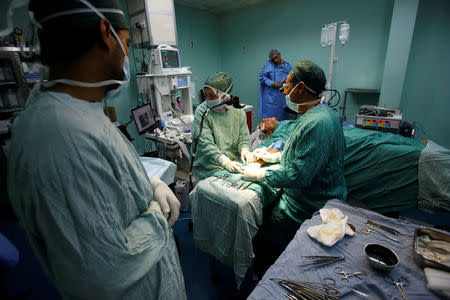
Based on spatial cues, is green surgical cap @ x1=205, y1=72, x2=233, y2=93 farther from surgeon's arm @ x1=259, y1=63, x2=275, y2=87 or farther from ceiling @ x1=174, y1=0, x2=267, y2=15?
ceiling @ x1=174, y1=0, x2=267, y2=15

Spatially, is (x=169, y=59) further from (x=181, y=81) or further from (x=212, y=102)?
(x=212, y=102)

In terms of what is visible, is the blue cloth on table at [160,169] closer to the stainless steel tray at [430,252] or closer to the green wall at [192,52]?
the stainless steel tray at [430,252]

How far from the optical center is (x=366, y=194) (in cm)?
228

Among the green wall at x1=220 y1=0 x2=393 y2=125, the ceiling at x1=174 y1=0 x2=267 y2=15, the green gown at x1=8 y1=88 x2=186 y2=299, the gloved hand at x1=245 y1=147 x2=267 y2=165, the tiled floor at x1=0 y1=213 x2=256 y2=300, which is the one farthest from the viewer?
the ceiling at x1=174 y1=0 x2=267 y2=15

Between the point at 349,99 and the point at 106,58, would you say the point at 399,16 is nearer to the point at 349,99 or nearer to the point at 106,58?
the point at 349,99

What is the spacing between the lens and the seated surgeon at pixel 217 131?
2199mm

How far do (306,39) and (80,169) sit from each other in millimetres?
5108

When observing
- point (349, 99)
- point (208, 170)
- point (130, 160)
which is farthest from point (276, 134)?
point (349, 99)

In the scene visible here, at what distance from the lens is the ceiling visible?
467cm

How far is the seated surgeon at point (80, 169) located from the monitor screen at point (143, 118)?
76.1 inches

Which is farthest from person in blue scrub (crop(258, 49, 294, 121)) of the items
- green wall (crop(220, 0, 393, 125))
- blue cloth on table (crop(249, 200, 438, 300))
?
blue cloth on table (crop(249, 200, 438, 300))

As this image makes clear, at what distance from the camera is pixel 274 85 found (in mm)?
4469

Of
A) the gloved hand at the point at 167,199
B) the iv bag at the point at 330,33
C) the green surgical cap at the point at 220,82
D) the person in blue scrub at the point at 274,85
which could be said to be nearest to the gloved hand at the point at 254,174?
the gloved hand at the point at 167,199

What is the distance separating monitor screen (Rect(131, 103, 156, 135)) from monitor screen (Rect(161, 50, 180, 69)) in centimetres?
86
